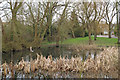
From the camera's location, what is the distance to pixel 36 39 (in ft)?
7.15

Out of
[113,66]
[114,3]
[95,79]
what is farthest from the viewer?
[114,3]

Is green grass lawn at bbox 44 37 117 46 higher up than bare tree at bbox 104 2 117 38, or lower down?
lower down

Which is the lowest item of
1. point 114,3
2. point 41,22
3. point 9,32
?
point 9,32

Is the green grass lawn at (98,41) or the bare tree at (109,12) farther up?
the bare tree at (109,12)

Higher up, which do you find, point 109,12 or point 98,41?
point 109,12

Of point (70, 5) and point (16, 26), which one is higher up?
point (70, 5)

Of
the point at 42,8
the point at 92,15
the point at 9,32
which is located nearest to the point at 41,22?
the point at 42,8

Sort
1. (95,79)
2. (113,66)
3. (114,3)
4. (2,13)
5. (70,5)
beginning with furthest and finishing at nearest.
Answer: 1. (70,5)
2. (114,3)
3. (2,13)
4. (113,66)
5. (95,79)

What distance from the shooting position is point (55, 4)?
2.36m

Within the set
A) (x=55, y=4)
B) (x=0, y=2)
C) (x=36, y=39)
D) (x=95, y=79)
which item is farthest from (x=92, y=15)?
(x=0, y=2)

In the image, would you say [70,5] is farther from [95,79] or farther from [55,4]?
[95,79]

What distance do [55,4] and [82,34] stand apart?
30.9 inches

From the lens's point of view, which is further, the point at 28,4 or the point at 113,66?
the point at 28,4

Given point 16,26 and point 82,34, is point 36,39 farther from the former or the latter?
point 82,34
